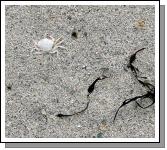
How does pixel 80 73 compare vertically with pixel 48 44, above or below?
below

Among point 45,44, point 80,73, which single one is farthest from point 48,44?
point 80,73

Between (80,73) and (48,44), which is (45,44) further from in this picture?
(80,73)

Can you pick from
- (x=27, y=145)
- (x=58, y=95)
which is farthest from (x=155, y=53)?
(x=27, y=145)
